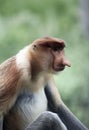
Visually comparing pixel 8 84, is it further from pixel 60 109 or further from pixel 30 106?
pixel 60 109

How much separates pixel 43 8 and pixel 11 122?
18.5 metres

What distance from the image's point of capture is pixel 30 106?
7.49 metres

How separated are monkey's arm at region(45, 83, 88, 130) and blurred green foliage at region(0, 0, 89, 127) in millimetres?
2827

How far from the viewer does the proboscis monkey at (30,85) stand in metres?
7.29

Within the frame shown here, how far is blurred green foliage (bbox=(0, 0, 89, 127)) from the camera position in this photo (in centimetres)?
1234

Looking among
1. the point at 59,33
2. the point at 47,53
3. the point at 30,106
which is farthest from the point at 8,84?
the point at 59,33

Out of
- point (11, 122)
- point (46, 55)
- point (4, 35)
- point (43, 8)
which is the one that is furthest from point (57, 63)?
point (43, 8)

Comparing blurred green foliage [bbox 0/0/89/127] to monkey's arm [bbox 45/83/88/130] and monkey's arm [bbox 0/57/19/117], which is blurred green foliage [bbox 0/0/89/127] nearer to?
monkey's arm [bbox 45/83/88/130]

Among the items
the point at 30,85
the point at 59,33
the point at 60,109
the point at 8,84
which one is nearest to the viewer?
the point at 8,84

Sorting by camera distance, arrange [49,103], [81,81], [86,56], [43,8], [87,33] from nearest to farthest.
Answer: [49,103], [81,81], [86,56], [87,33], [43,8]

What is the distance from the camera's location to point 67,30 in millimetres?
20984

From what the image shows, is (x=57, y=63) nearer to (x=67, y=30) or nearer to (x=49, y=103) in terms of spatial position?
(x=49, y=103)

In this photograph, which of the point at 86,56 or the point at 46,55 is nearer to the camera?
the point at 46,55

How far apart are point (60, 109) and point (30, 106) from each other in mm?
510
